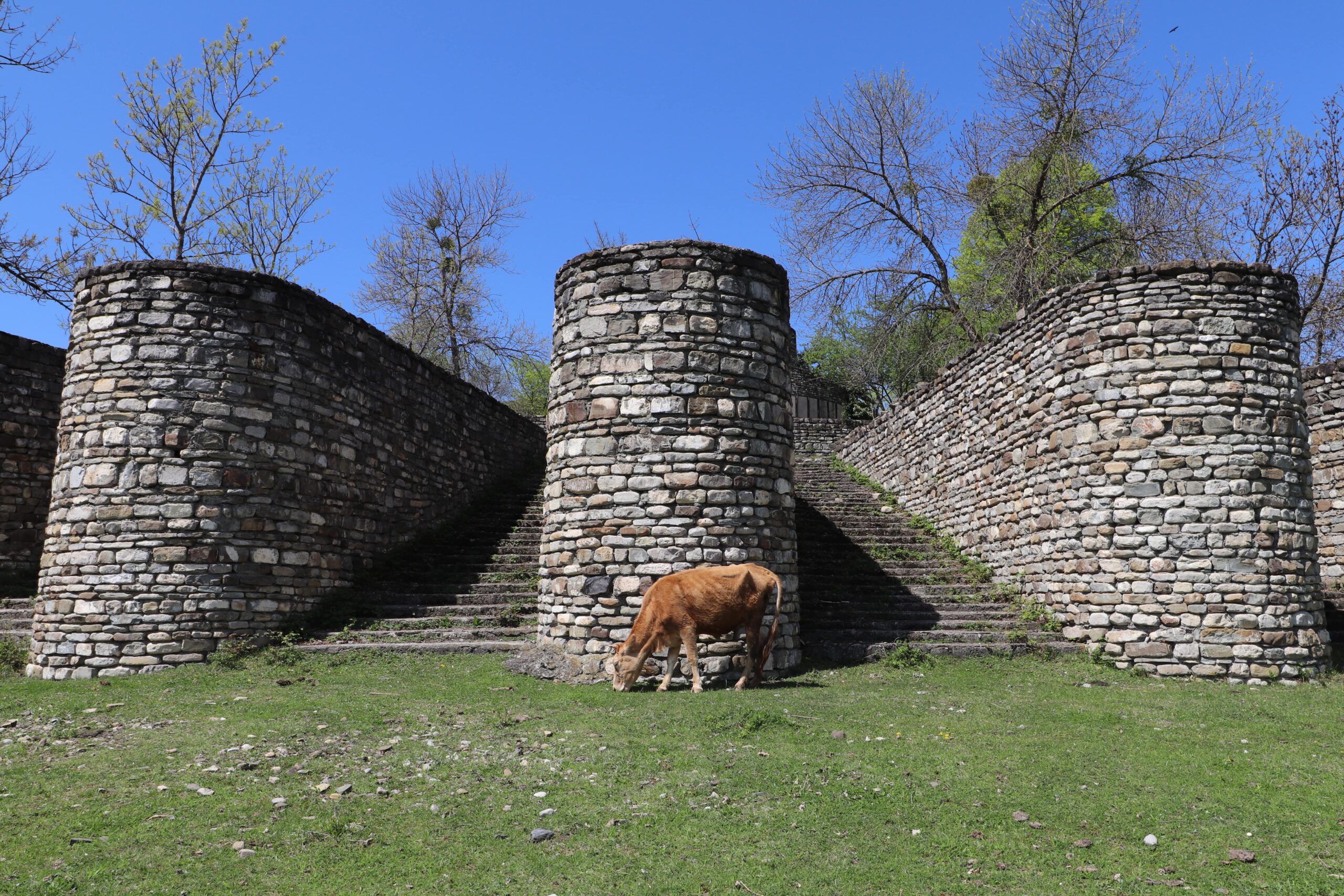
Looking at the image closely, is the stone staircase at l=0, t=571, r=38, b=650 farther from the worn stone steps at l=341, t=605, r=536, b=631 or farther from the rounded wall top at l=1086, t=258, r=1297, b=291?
the rounded wall top at l=1086, t=258, r=1297, b=291

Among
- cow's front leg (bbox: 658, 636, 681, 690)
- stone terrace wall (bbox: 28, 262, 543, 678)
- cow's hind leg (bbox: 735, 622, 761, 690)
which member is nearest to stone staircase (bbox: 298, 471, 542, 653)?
stone terrace wall (bbox: 28, 262, 543, 678)

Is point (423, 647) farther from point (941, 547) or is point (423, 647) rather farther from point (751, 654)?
point (941, 547)

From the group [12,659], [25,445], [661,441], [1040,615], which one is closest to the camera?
[661,441]

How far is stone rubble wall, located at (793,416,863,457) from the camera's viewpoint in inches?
→ 873

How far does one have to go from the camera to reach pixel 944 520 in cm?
1455

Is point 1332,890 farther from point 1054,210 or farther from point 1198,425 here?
point 1054,210

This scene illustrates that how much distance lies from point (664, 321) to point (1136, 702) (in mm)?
5987

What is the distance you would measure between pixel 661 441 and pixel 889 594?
180 inches

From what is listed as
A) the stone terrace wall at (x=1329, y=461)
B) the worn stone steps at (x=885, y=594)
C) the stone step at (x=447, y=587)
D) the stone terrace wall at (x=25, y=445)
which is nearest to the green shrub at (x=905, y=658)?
the worn stone steps at (x=885, y=594)

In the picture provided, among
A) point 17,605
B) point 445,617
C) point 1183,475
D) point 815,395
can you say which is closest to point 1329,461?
point 1183,475

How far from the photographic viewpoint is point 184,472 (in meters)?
10.1

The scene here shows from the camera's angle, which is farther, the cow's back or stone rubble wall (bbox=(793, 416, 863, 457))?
stone rubble wall (bbox=(793, 416, 863, 457))

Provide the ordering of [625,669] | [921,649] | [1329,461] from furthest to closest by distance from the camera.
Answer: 1. [1329,461]
2. [921,649]
3. [625,669]

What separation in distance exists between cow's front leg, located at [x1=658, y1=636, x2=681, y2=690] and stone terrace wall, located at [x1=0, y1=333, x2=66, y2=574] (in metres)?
10.7
